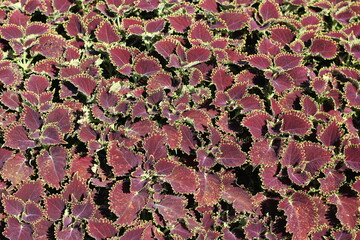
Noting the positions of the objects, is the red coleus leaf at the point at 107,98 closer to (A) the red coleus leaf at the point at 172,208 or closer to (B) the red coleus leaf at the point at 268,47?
(A) the red coleus leaf at the point at 172,208

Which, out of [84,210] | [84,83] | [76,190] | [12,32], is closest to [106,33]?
[84,83]

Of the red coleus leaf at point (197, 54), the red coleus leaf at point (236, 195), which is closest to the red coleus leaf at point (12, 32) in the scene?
the red coleus leaf at point (197, 54)

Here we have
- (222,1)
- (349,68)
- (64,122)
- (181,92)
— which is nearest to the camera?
(64,122)

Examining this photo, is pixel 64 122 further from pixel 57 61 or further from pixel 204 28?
pixel 204 28

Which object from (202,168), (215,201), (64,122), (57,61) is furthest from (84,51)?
(215,201)

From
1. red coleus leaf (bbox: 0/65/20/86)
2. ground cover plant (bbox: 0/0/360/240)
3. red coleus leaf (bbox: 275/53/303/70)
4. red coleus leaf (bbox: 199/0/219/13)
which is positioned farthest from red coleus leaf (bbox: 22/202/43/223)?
red coleus leaf (bbox: 199/0/219/13)

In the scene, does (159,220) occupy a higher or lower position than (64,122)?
lower

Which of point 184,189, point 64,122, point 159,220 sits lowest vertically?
point 159,220
